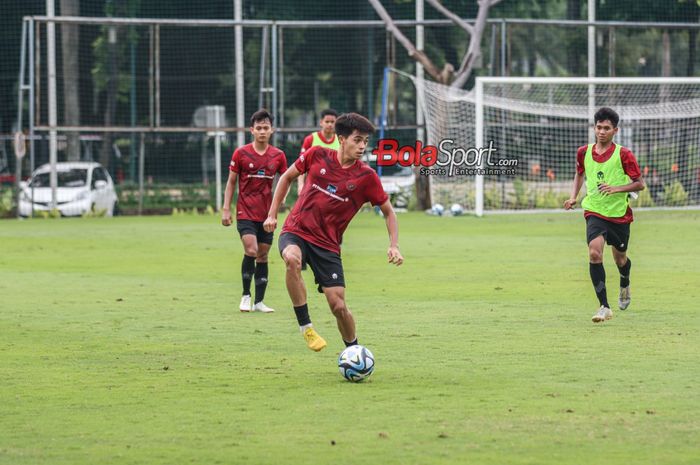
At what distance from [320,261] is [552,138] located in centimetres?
2764

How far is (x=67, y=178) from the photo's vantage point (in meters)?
36.5

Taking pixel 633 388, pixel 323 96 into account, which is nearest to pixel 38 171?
pixel 323 96

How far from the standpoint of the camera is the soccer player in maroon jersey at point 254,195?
Answer: 560 inches

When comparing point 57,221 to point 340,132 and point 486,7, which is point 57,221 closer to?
point 486,7

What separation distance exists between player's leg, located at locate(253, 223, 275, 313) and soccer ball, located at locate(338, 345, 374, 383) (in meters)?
4.69

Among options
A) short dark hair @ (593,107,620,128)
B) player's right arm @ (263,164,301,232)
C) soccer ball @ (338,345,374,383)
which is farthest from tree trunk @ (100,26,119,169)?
soccer ball @ (338,345,374,383)

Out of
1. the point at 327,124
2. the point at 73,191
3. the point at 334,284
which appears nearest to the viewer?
the point at 334,284

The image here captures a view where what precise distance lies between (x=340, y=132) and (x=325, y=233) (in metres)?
0.75

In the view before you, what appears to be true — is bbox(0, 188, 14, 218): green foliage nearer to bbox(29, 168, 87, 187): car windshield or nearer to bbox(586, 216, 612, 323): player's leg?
bbox(29, 168, 87, 187): car windshield

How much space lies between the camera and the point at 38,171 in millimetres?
36156

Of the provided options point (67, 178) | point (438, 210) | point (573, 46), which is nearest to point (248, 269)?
point (438, 210)

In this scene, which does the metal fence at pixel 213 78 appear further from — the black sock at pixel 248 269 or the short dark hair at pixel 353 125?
the short dark hair at pixel 353 125

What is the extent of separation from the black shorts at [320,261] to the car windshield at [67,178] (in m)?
27.3

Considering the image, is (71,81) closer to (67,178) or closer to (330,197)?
(67,178)
